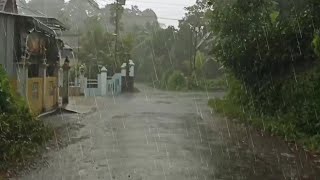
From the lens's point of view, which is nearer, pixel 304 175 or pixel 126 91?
pixel 304 175

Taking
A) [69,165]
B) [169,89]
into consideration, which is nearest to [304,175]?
[69,165]

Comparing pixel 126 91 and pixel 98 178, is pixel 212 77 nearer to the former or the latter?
pixel 126 91

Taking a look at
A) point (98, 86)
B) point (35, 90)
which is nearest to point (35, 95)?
point (35, 90)

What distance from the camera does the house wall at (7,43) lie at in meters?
14.5

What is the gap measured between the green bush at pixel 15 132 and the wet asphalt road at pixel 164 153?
0.39 metres

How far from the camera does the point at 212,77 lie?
4816 cm

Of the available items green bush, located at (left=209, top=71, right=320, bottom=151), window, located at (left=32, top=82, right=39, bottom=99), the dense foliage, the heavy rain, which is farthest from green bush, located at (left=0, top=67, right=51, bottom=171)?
the dense foliage

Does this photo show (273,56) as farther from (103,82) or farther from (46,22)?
(103,82)

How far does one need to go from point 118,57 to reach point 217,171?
31.8m

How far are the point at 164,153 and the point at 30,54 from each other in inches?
343

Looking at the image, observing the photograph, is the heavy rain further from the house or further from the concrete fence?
the concrete fence

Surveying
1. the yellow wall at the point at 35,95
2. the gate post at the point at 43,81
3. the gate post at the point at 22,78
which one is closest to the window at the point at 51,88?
the gate post at the point at 43,81

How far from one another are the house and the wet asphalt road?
1815 millimetres

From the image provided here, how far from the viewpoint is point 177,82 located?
42906 millimetres
